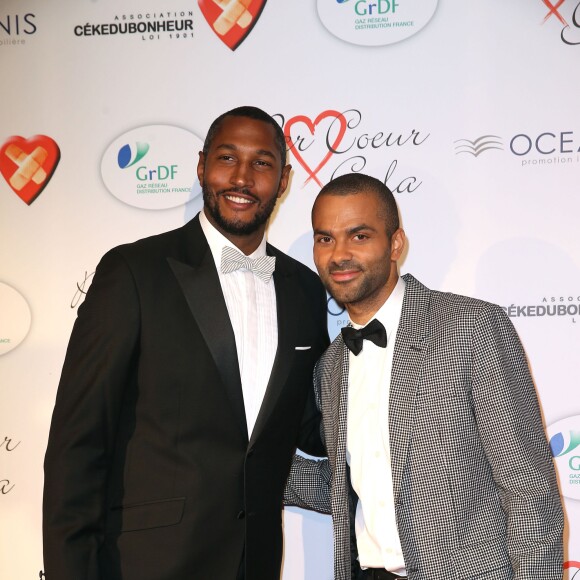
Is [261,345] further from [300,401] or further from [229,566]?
[229,566]

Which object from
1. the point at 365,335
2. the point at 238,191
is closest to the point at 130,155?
the point at 238,191

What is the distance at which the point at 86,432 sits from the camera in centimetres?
215

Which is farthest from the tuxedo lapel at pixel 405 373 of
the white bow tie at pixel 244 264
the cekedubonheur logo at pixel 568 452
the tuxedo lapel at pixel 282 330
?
the cekedubonheur logo at pixel 568 452

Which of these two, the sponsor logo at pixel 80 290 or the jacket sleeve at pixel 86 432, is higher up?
the sponsor logo at pixel 80 290

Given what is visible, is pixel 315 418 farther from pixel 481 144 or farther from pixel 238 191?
pixel 481 144

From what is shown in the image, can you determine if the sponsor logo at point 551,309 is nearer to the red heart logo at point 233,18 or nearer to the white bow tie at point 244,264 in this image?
the white bow tie at point 244,264

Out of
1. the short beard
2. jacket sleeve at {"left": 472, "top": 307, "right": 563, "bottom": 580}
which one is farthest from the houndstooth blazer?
the short beard

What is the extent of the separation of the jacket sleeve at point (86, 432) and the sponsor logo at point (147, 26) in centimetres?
157

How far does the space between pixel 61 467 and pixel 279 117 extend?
5.87 ft

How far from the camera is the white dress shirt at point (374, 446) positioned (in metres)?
2.27

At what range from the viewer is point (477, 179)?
3.12m

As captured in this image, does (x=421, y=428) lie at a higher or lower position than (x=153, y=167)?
lower

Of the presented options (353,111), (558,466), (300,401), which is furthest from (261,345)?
(558,466)

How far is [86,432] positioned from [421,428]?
3.26 feet
